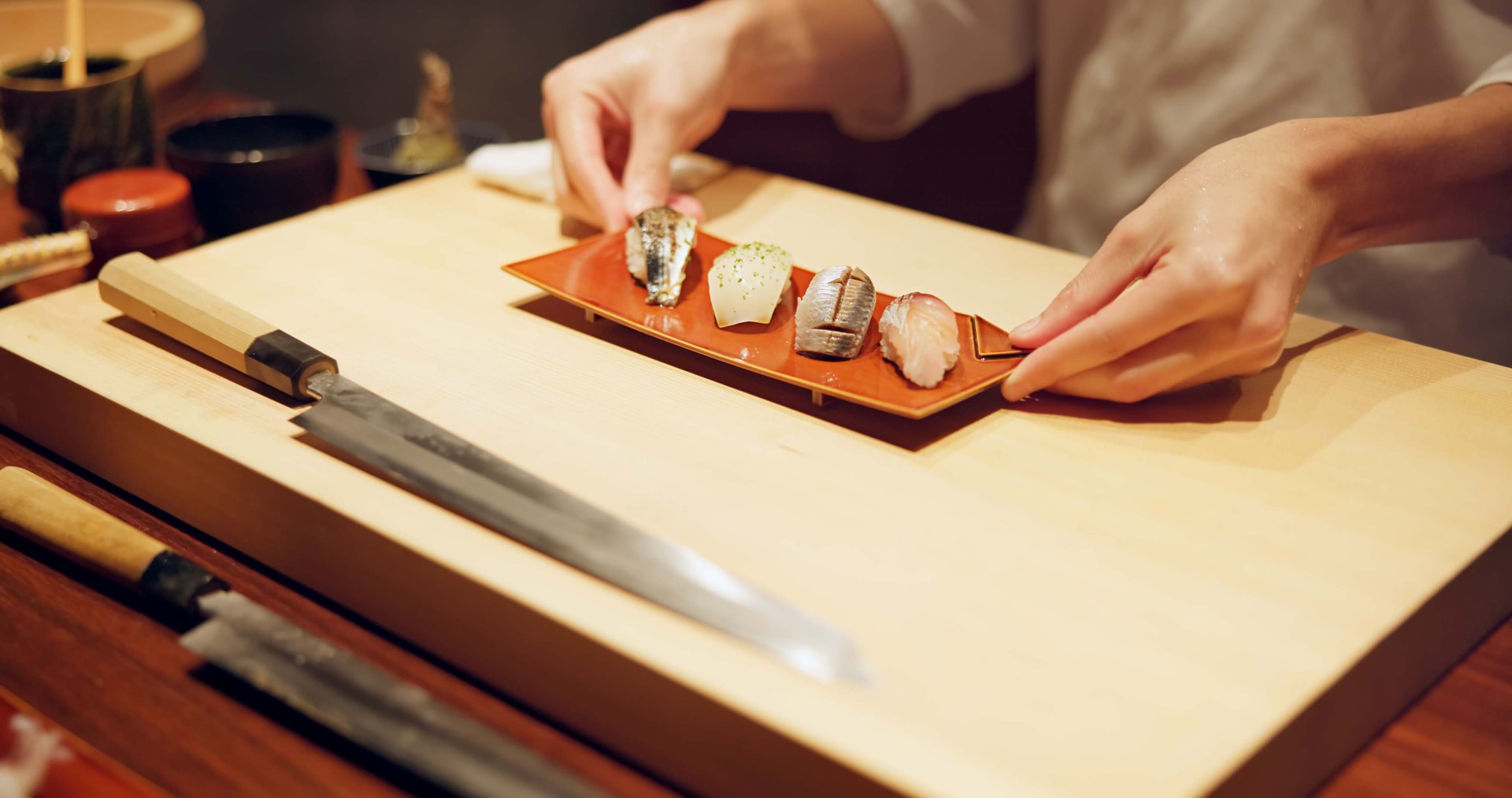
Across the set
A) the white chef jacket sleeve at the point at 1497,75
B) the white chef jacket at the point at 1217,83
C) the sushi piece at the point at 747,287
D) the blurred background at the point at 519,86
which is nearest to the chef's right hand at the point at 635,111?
the sushi piece at the point at 747,287

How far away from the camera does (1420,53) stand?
1276 mm

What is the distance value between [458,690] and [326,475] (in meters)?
0.20

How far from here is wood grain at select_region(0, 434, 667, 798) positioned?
2.19 ft

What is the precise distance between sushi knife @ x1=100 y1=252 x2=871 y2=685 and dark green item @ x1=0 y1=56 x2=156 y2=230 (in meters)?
0.46

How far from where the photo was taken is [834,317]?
0.96m

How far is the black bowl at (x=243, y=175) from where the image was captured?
1.38 meters

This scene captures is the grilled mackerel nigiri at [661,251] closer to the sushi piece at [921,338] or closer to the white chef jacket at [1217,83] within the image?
the sushi piece at [921,338]

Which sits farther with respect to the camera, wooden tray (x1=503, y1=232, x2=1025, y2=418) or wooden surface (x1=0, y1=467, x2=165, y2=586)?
wooden tray (x1=503, y1=232, x2=1025, y2=418)

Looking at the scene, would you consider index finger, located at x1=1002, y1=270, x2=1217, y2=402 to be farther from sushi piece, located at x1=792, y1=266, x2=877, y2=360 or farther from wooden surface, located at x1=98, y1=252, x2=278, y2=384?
wooden surface, located at x1=98, y1=252, x2=278, y2=384

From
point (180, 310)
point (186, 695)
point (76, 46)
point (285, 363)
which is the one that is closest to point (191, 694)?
point (186, 695)

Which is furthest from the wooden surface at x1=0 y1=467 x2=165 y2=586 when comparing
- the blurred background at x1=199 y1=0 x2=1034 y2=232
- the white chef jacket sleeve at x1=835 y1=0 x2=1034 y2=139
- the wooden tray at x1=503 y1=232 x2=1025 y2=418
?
the blurred background at x1=199 y1=0 x2=1034 y2=232

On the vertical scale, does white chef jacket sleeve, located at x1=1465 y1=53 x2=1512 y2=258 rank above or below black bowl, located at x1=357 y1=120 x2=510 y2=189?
above

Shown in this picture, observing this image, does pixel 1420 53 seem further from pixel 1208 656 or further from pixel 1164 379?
pixel 1208 656

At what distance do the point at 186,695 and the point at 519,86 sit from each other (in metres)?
2.42
